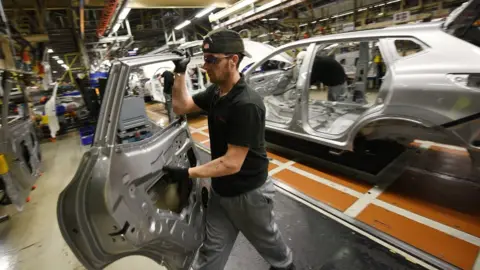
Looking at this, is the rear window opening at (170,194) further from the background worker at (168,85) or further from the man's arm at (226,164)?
the background worker at (168,85)

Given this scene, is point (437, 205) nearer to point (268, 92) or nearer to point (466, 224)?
point (466, 224)

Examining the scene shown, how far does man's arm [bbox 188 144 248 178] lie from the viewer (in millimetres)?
1287

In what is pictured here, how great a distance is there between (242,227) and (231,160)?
0.56m

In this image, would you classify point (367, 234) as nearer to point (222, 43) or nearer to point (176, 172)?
point (176, 172)

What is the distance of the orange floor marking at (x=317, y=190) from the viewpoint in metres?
2.70

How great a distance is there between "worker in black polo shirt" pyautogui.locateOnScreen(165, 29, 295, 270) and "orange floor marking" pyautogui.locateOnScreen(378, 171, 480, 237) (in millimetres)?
1602

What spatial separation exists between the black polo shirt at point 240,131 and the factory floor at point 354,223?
2.97 ft

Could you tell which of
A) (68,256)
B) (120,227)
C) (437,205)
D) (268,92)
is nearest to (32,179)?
(68,256)

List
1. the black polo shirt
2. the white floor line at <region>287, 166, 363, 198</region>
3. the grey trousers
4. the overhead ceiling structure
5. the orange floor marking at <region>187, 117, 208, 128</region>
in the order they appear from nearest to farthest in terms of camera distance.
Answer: the black polo shirt < the grey trousers < the white floor line at <region>287, 166, 363, 198</region> < the overhead ceiling structure < the orange floor marking at <region>187, 117, 208, 128</region>

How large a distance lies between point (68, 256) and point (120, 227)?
176 cm

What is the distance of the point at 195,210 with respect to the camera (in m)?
1.76

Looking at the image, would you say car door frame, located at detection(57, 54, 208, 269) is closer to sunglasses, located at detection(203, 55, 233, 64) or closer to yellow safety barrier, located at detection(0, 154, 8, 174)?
sunglasses, located at detection(203, 55, 233, 64)

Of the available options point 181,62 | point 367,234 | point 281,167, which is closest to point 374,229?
point 367,234

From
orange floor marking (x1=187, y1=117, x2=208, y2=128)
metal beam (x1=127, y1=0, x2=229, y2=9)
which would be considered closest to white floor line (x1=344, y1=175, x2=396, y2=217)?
orange floor marking (x1=187, y1=117, x2=208, y2=128)
